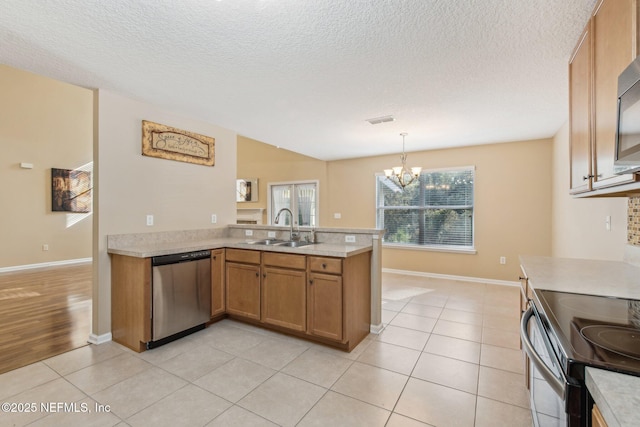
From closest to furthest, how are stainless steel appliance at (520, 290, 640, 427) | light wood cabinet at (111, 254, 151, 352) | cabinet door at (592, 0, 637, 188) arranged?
stainless steel appliance at (520, 290, 640, 427) → cabinet door at (592, 0, 637, 188) → light wood cabinet at (111, 254, 151, 352)

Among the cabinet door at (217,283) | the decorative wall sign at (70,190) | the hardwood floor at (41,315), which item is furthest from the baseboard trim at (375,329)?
the decorative wall sign at (70,190)

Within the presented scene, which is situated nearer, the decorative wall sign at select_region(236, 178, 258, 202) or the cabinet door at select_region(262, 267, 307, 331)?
the cabinet door at select_region(262, 267, 307, 331)

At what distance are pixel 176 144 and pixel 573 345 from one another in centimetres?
371

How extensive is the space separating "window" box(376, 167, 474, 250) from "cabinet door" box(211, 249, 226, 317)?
3600 mm

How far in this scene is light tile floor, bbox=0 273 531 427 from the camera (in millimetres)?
1757

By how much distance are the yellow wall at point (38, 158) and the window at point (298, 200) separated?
172 inches

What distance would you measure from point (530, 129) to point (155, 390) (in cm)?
512

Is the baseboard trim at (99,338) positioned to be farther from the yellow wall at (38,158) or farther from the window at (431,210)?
the yellow wall at (38,158)

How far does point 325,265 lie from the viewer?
102 inches

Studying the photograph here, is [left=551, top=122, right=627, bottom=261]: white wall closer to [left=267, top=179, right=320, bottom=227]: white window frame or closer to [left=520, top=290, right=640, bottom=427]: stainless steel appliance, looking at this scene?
[left=520, top=290, right=640, bottom=427]: stainless steel appliance

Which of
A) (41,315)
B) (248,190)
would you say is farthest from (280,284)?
(248,190)

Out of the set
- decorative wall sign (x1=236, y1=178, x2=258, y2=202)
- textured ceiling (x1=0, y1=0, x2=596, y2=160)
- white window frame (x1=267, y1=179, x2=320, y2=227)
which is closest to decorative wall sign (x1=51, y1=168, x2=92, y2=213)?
decorative wall sign (x1=236, y1=178, x2=258, y2=202)

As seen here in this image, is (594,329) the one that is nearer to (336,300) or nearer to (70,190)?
(336,300)

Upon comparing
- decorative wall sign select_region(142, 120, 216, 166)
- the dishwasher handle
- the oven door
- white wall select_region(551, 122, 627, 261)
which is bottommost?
the oven door
